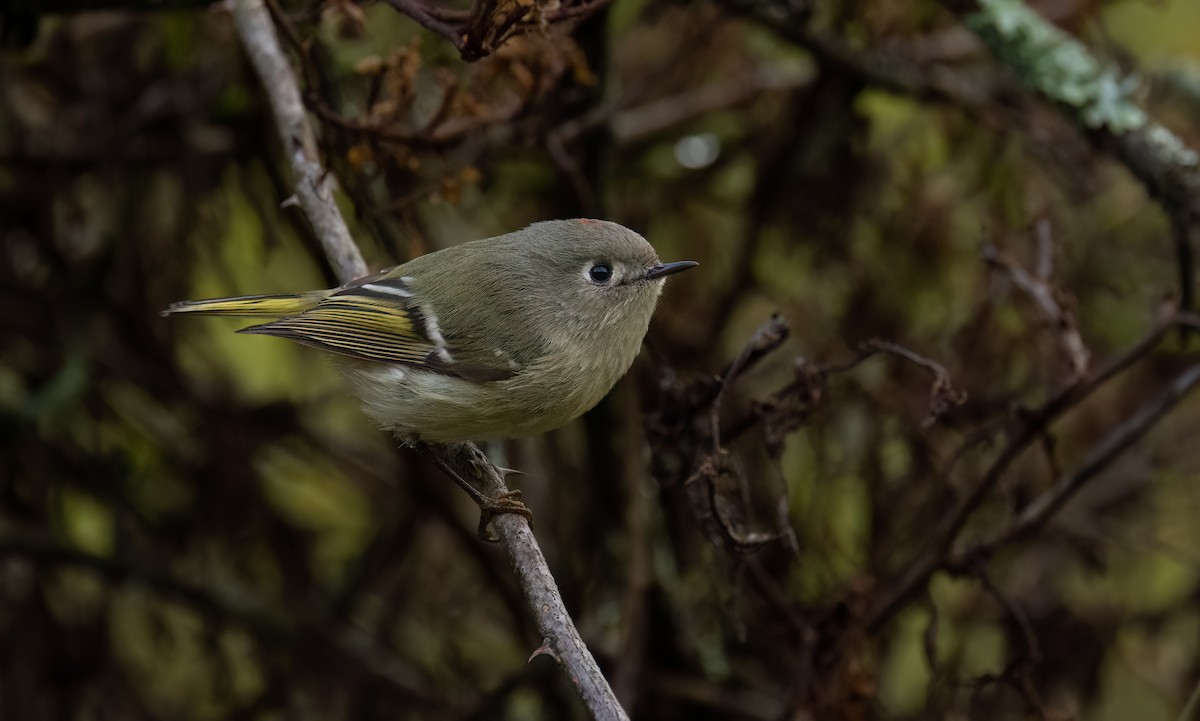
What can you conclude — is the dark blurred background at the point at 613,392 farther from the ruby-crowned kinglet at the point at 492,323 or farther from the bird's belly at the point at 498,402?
the bird's belly at the point at 498,402

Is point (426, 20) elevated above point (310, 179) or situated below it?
above

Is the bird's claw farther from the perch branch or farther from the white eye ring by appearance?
the white eye ring

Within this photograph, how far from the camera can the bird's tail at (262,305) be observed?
9.76ft

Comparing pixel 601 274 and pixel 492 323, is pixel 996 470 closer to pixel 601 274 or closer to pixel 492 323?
pixel 601 274

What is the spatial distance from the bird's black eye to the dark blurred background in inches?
13.1

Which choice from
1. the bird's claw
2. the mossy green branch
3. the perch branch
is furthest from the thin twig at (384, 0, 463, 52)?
the mossy green branch

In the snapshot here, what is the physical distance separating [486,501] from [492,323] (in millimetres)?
506

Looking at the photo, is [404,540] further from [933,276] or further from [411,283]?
[933,276]

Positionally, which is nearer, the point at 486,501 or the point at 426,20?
the point at 426,20

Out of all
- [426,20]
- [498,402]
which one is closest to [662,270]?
[498,402]

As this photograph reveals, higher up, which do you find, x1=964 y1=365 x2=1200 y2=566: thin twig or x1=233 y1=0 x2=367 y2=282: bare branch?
x1=964 y1=365 x2=1200 y2=566: thin twig

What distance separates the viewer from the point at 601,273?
295cm

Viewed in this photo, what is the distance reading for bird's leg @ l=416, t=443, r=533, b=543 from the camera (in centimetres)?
240

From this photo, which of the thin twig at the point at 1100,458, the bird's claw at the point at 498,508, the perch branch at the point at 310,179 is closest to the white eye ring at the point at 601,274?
the perch branch at the point at 310,179
